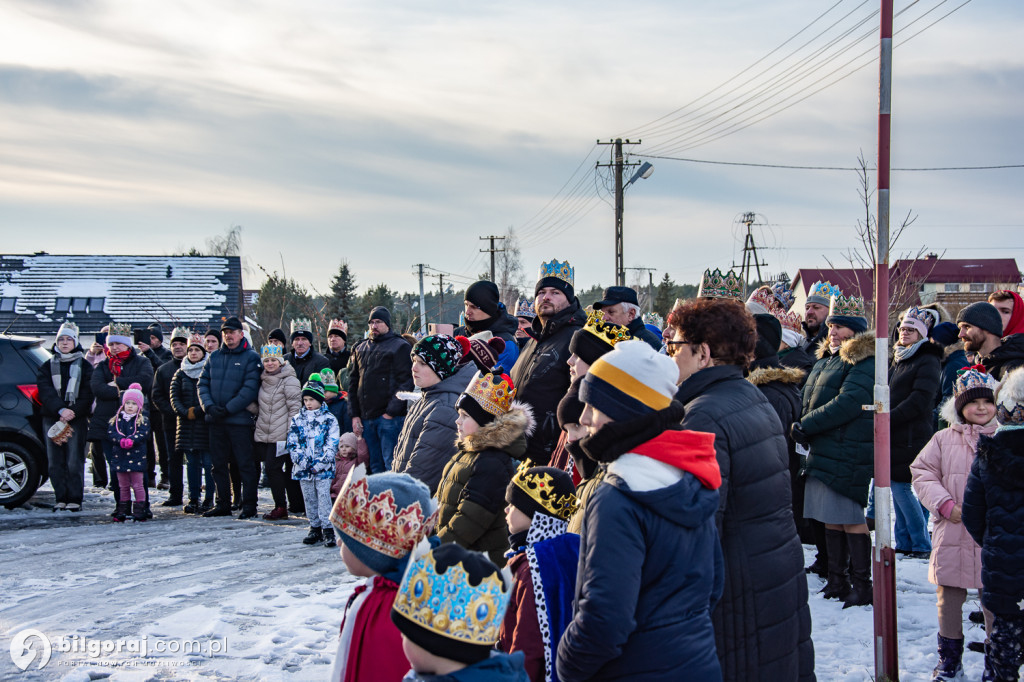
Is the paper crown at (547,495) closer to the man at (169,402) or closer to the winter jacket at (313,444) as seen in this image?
the winter jacket at (313,444)

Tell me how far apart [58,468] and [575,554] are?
9.75m

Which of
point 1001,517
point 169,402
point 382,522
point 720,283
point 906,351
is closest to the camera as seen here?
point 382,522

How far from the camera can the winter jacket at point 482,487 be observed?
4121 millimetres

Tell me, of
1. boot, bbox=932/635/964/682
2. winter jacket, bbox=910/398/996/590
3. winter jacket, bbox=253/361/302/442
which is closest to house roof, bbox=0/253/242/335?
winter jacket, bbox=253/361/302/442

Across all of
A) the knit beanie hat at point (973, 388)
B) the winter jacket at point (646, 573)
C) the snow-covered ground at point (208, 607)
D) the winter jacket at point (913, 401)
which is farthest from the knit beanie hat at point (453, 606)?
the winter jacket at point (913, 401)

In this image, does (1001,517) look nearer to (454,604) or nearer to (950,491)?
(950,491)

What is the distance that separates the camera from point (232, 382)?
998 centimetres

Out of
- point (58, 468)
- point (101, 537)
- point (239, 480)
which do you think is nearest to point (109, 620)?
point (101, 537)

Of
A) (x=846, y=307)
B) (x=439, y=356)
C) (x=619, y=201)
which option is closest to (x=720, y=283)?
(x=846, y=307)

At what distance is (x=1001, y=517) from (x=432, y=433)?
3.21m

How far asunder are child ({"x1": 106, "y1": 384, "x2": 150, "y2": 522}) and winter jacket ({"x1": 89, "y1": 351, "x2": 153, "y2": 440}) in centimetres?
102

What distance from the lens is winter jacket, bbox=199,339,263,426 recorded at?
32.3ft

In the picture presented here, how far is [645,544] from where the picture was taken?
242 cm

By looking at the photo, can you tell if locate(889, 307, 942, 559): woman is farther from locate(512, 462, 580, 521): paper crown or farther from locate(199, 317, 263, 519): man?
locate(199, 317, 263, 519): man
